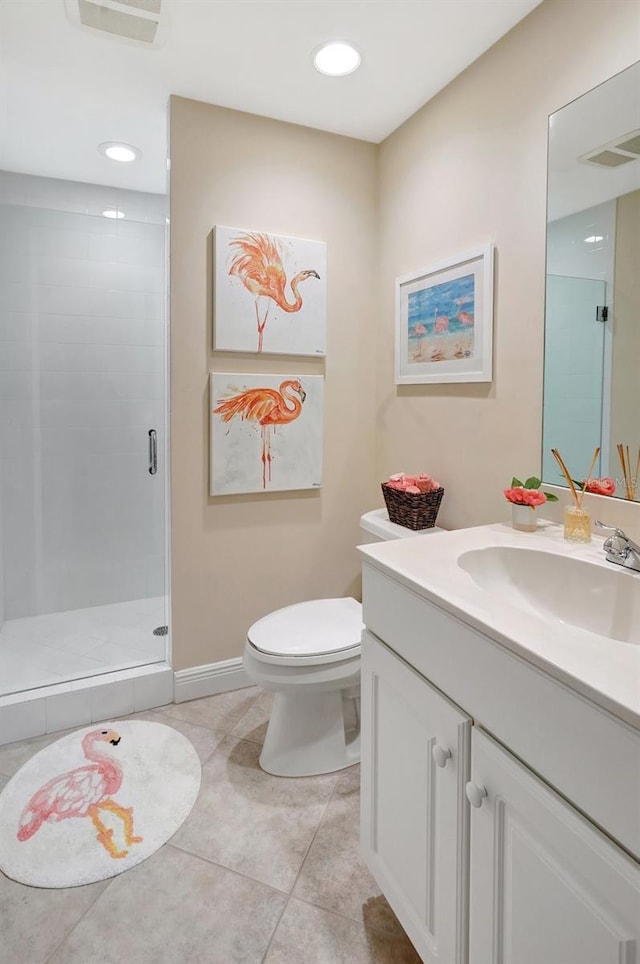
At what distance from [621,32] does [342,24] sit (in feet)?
2.63

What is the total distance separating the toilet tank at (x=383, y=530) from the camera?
194 centimetres

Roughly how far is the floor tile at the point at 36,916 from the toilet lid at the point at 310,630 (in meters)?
0.73

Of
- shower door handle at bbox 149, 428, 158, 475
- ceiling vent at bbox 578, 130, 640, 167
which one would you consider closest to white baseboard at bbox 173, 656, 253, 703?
shower door handle at bbox 149, 428, 158, 475

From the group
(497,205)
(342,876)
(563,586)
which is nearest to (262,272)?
(497,205)

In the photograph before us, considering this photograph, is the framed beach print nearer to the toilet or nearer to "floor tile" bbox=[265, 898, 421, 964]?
the toilet

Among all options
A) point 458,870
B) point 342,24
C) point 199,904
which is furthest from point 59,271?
point 458,870

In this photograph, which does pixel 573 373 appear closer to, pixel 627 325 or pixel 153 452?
pixel 627 325

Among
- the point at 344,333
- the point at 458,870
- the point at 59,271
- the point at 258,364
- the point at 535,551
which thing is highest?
Answer: the point at 59,271

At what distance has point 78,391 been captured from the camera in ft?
9.43

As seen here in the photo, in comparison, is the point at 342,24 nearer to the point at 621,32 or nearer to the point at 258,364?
the point at 621,32

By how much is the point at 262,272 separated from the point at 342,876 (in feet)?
6.70

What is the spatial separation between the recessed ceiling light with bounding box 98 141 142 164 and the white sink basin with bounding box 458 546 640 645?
237cm

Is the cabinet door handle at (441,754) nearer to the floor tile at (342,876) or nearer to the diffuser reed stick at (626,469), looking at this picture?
the floor tile at (342,876)

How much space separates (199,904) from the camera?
129 cm
